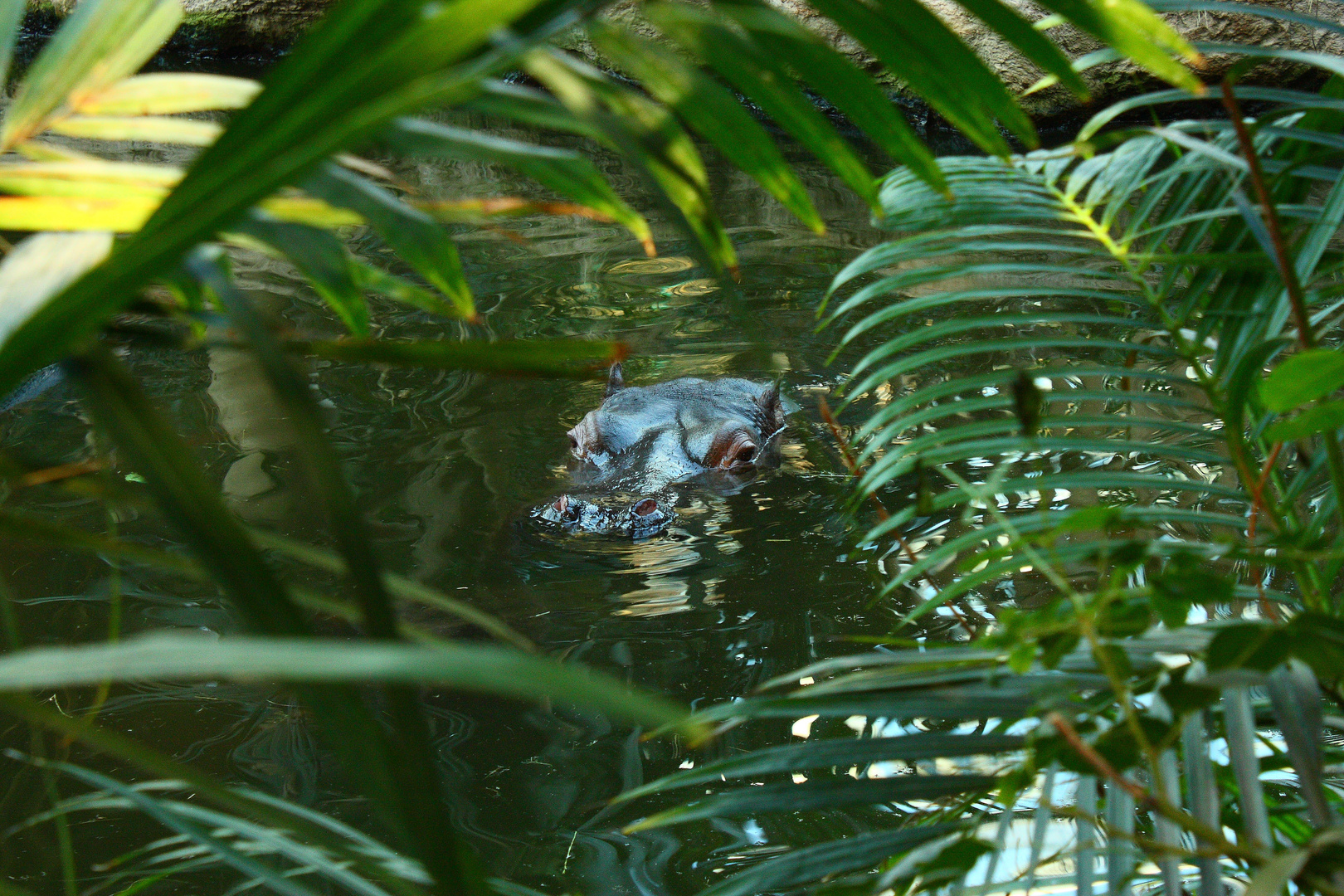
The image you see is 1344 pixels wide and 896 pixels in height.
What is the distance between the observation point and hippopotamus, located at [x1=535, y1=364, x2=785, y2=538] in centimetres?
295

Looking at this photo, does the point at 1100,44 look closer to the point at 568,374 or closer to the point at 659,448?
the point at 659,448

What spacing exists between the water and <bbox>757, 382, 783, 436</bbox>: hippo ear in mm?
85

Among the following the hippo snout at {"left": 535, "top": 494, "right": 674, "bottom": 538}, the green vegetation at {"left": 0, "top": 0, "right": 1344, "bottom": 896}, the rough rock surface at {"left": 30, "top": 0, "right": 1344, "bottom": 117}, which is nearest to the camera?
the green vegetation at {"left": 0, "top": 0, "right": 1344, "bottom": 896}

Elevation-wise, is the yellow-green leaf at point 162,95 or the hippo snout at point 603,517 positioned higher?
the hippo snout at point 603,517

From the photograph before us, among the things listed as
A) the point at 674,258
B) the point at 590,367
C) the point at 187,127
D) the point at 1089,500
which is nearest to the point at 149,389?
the point at 674,258

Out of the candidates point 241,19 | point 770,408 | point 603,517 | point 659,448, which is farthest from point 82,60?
Result: point 241,19

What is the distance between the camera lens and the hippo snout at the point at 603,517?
9.53ft

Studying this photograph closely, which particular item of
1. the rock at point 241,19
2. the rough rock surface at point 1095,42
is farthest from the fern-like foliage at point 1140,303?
the rock at point 241,19

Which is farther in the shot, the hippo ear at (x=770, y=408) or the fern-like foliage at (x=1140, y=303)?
the hippo ear at (x=770, y=408)

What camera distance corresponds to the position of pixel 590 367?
0.56 m

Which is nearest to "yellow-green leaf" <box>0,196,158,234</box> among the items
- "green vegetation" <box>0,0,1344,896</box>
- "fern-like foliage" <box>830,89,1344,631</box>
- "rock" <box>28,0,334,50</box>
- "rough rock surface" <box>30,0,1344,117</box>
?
"green vegetation" <box>0,0,1344,896</box>

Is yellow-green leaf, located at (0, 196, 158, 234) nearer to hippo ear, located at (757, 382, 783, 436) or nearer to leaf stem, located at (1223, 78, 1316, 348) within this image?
leaf stem, located at (1223, 78, 1316, 348)

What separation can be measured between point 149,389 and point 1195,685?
4053 mm

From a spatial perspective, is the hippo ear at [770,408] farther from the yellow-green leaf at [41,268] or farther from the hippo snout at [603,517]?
the yellow-green leaf at [41,268]
